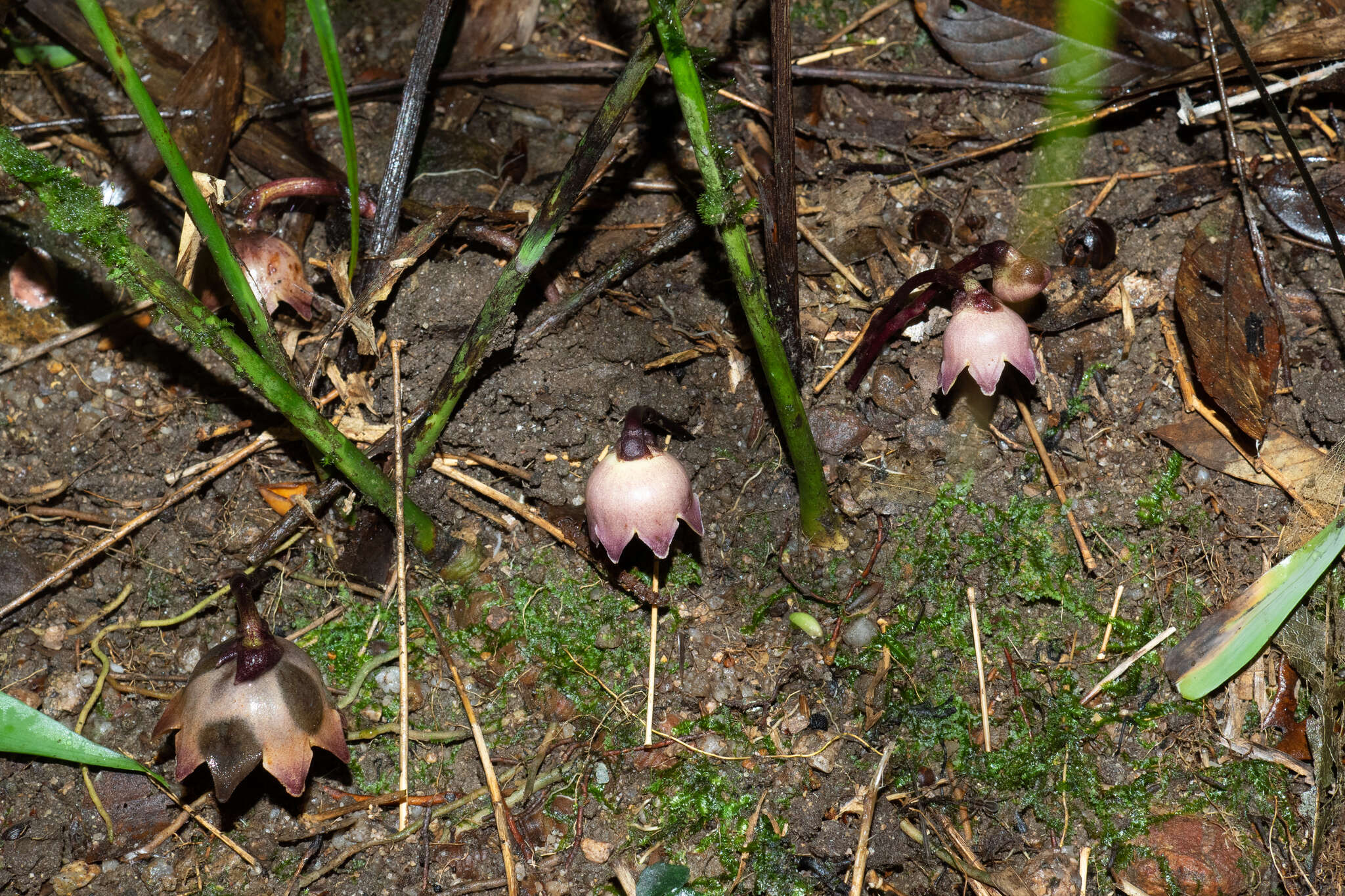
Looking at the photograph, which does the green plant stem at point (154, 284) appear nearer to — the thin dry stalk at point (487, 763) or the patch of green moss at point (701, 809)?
the thin dry stalk at point (487, 763)

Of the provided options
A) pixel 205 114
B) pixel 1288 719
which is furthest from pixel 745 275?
pixel 205 114

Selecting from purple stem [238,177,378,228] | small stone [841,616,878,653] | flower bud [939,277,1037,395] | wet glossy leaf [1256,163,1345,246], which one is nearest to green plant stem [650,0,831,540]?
small stone [841,616,878,653]

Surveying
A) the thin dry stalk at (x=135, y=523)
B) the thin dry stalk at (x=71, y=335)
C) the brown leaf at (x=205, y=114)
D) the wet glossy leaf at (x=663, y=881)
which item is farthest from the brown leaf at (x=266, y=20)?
the wet glossy leaf at (x=663, y=881)

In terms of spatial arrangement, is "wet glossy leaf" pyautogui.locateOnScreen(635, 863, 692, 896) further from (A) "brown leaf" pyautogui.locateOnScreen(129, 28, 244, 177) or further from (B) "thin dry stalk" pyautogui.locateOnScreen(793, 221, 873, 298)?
(A) "brown leaf" pyautogui.locateOnScreen(129, 28, 244, 177)

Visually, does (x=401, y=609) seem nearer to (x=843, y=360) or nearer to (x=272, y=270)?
(x=272, y=270)

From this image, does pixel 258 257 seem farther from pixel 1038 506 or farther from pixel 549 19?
pixel 1038 506

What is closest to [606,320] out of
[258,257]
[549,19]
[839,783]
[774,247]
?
[774,247]
